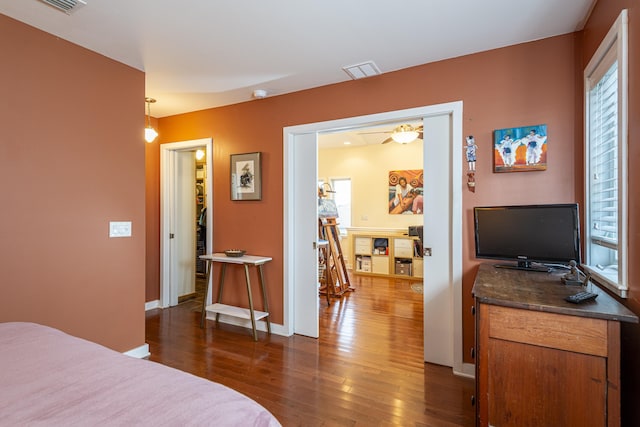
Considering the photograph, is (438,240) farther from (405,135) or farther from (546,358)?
(405,135)

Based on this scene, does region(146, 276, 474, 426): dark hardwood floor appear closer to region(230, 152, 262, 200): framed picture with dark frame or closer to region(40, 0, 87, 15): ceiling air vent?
region(230, 152, 262, 200): framed picture with dark frame

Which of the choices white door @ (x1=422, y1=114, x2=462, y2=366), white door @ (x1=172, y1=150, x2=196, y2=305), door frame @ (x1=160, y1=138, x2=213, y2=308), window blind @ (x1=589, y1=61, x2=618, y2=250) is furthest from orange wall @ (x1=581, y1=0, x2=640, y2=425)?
white door @ (x1=172, y1=150, x2=196, y2=305)

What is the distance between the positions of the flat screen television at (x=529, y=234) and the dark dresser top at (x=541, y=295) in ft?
0.43

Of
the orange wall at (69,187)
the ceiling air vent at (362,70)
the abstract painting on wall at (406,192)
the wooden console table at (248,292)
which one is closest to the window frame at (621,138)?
the ceiling air vent at (362,70)

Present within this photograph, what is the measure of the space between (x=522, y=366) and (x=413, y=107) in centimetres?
208

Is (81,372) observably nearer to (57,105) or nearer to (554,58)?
(57,105)

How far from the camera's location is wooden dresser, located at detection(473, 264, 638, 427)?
1.33 meters

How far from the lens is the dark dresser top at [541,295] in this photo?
4.37 feet

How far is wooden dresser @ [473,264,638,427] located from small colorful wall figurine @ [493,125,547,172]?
1.05 m

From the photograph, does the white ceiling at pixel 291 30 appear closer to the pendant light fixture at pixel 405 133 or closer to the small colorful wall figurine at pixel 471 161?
the small colorful wall figurine at pixel 471 161

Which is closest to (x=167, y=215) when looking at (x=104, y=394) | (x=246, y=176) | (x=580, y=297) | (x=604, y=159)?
(x=246, y=176)

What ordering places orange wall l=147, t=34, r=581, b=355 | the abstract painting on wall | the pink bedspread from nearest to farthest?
1. the pink bedspread
2. orange wall l=147, t=34, r=581, b=355
3. the abstract painting on wall

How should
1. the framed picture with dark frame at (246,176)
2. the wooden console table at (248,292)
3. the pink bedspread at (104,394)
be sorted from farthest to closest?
the framed picture with dark frame at (246,176) < the wooden console table at (248,292) < the pink bedspread at (104,394)

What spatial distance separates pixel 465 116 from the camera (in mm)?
2547
